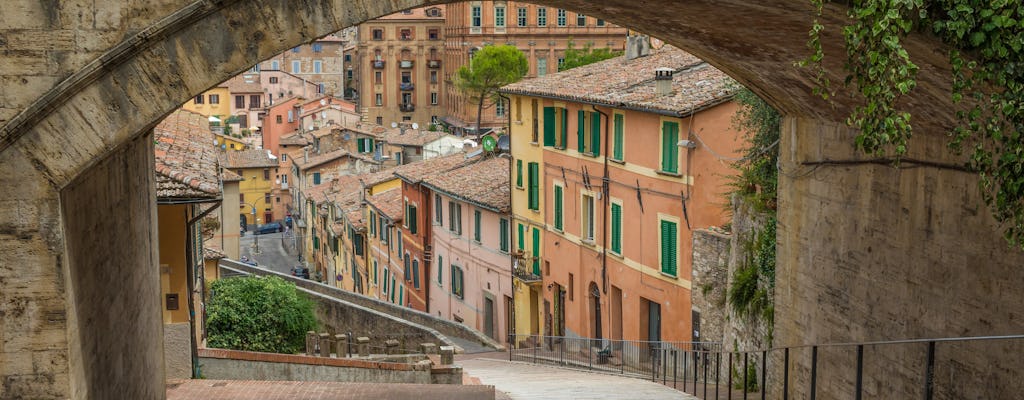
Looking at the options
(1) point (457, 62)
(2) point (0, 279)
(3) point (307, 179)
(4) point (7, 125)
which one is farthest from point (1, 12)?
(1) point (457, 62)

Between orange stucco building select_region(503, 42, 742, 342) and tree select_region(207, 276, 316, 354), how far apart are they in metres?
7.22

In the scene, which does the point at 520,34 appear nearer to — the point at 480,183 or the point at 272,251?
the point at 272,251

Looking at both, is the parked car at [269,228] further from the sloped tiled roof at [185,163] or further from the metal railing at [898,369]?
the metal railing at [898,369]

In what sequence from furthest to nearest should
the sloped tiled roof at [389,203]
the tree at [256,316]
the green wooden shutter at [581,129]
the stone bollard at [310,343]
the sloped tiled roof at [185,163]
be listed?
the sloped tiled roof at [389,203] → the green wooden shutter at [581,129] → the tree at [256,316] → the stone bollard at [310,343] → the sloped tiled roof at [185,163]

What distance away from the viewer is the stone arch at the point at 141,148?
22.0 ft

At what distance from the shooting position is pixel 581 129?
3028 centimetres

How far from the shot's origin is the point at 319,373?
19359 millimetres

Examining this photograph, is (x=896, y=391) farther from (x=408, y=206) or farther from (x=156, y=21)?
(x=408, y=206)

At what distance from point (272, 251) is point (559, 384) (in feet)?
198

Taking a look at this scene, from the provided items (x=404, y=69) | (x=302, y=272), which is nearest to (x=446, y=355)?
(x=302, y=272)

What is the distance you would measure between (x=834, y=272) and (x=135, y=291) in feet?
18.9

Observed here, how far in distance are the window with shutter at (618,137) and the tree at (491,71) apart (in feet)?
186

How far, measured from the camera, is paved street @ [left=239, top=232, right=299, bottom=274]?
7176 cm

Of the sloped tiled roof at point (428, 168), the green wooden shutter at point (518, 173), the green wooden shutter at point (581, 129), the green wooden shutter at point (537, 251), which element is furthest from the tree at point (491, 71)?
the green wooden shutter at point (581, 129)
